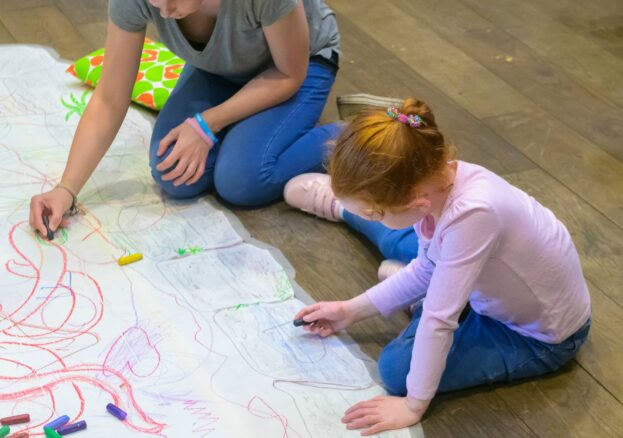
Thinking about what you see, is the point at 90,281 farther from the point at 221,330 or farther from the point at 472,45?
the point at 472,45

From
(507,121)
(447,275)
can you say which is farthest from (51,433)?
(507,121)

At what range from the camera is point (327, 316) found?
1270mm

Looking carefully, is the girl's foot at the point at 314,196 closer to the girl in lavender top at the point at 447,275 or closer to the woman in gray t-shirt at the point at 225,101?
the woman in gray t-shirt at the point at 225,101

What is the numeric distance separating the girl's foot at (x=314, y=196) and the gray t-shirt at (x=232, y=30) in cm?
23

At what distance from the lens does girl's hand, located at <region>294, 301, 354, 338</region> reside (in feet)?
4.16

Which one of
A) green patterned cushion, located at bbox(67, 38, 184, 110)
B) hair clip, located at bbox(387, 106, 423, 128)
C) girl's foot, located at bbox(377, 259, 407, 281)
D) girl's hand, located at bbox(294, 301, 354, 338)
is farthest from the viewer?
green patterned cushion, located at bbox(67, 38, 184, 110)

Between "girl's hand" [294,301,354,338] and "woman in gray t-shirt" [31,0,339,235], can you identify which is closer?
"girl's hand" [294,301,354,338]

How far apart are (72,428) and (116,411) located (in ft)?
0.20

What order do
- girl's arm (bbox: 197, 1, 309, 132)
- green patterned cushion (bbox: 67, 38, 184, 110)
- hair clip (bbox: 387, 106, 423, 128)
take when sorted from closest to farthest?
hair clip (bbox: 387, 106, 423, 128) < girl's arm (bbox: 197, 1, 309, 132) < green patterned cushion (bbox: 67, 38, 184, 110)

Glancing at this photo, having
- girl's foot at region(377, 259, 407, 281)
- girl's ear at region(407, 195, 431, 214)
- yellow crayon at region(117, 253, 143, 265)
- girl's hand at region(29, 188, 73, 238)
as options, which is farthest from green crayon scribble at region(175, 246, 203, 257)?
girl's ear at region(407, 195, 431, 214)

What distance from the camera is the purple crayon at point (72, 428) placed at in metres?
1.09

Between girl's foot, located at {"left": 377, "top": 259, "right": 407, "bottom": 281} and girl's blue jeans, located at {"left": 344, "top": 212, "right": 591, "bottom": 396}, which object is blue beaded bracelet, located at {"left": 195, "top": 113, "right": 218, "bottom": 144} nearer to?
girl's foot, located at {"left": 377, "top": 259, "right": 407, "bottom": 281}

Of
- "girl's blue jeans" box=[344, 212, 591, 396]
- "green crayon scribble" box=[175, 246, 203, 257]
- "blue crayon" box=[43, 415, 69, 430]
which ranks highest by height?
"girl's blue jeans" box=[344, 212, 591, 396]

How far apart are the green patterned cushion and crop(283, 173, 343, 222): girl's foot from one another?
1.40 ft
